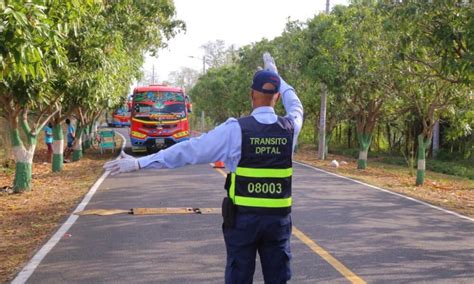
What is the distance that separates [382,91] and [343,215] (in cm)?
1025

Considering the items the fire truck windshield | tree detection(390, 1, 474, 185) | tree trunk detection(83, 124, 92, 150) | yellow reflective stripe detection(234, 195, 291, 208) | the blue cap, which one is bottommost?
tree trunk detection(83, 124, 92, 150)

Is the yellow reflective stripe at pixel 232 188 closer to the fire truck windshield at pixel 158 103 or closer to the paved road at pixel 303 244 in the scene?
the paved road at pixel 303 244

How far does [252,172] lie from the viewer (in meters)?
3.91

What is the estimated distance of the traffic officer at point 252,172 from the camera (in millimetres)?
3859

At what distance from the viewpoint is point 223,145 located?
12.7ft

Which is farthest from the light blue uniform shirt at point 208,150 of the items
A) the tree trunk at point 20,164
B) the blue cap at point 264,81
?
the tree trunk at point 20,164

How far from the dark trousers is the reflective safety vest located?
0.08 metres

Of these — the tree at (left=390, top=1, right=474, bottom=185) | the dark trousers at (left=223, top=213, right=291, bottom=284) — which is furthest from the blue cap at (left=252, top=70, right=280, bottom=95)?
the tree at (left=390, top=1, right=474, bottom=185)

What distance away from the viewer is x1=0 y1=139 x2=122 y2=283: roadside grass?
7.44 meters

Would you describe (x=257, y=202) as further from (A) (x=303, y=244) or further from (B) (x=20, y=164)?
(B) (x=20, y=164)

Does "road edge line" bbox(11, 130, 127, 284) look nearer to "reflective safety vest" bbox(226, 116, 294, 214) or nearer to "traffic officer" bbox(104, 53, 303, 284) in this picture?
"traffic officer" bbox(104, 53, 303, 284)

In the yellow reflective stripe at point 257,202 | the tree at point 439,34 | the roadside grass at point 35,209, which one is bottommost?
the roadside grass at point 35,209

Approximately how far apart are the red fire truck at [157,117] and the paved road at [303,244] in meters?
12.1

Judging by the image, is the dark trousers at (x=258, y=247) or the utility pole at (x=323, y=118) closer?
the dark trousers at (x=258, y=247)
